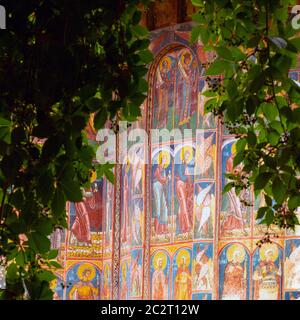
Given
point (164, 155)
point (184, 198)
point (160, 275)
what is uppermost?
point (164, 155)

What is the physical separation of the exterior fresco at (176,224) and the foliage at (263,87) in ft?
35.5

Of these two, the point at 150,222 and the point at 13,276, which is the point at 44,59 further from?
the point at 150,222

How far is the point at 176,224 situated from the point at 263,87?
42.0ft

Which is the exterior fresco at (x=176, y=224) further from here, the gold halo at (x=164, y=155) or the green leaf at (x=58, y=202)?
the green leaf at (x=58, y=202)

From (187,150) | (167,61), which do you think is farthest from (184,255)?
(167,61)

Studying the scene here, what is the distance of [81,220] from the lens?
16.9 meters

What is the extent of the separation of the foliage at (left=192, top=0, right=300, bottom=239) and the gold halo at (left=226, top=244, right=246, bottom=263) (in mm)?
11371

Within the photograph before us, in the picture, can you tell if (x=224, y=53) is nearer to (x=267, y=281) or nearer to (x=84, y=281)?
(x=267, y=281)

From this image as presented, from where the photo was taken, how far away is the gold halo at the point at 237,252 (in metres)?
14.6

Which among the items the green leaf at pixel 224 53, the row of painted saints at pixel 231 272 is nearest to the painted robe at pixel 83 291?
the row of painted saints at pixel 231 272

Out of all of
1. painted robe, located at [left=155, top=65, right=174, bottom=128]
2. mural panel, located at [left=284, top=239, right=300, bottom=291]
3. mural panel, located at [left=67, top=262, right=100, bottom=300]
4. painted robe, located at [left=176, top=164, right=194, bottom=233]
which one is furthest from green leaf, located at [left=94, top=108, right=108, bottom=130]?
mural panel, located at [left=67, top=262, right=100, bottom=300]

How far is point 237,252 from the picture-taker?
1466cm

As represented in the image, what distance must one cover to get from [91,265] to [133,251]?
0.88 metres

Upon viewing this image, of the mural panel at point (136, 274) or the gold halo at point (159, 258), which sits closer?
the gold halo at point (159, 258)
